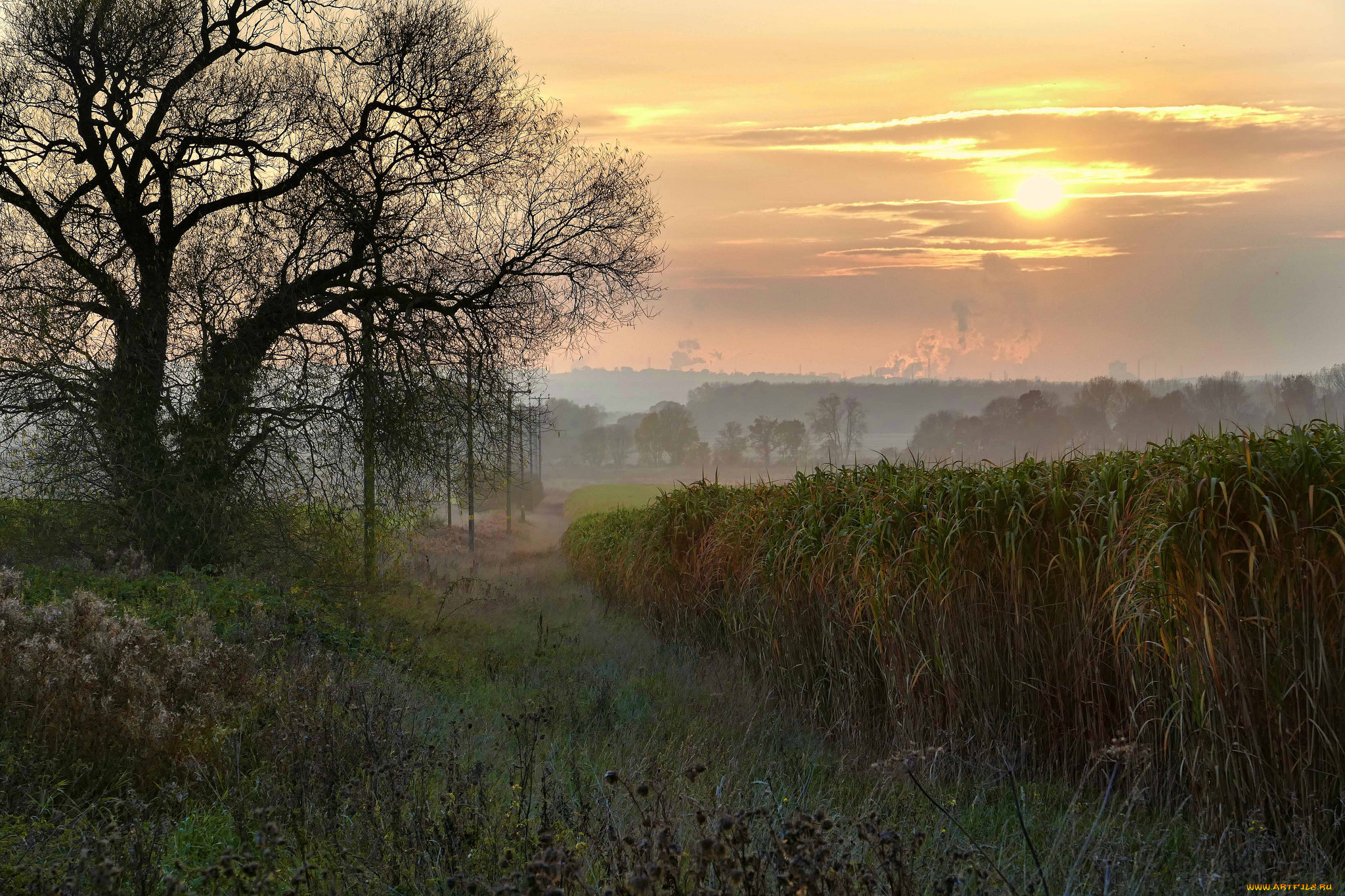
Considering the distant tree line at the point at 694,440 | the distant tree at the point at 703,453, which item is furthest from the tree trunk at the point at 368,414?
the distant tree at the point at 703,453

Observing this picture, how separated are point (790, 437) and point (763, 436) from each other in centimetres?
477

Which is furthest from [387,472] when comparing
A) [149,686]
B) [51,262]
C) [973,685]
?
[973,685]

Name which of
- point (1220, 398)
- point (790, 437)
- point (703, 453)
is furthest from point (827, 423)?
point (1220, 398)

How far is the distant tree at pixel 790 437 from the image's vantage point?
154m

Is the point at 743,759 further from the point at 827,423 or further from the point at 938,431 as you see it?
the point at 827,423

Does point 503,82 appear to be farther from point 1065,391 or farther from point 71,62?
point 1065,391

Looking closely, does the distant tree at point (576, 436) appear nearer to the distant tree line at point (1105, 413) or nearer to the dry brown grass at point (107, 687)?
the distant tree line at point (1105, 413)

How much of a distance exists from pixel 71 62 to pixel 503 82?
6759 millimetres

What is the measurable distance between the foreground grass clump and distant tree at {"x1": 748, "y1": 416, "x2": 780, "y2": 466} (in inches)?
5546

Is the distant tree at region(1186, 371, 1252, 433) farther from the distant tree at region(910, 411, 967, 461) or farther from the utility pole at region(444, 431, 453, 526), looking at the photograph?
the utility pole at region(444, 431, 453, 526)

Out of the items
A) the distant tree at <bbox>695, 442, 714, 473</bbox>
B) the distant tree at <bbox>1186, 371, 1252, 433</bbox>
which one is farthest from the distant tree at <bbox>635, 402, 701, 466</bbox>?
the distant tree at <bbox>1186, 371, 1252, 433</bbox>

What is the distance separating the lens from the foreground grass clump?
4.81m

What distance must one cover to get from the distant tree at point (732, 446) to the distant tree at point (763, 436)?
144 inches

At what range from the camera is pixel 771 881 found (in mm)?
3408
